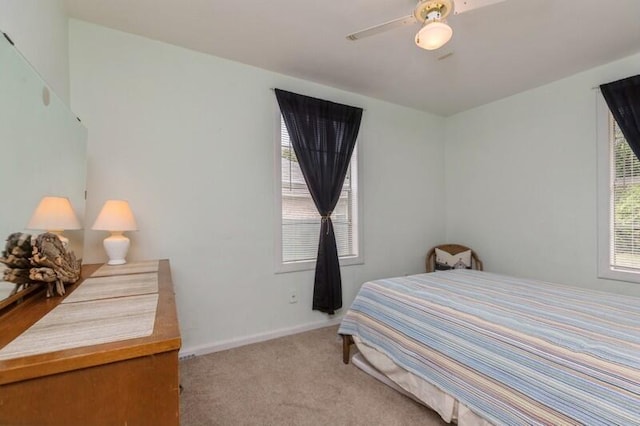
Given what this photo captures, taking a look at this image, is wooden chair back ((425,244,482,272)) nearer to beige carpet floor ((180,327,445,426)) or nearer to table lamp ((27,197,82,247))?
beige carpet floor ((180,327,445,426))

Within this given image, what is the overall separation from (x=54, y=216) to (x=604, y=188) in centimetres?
395

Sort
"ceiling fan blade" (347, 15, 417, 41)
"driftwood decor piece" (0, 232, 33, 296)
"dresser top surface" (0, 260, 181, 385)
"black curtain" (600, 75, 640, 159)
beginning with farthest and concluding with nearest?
"black curtain" (600, 75, 640, 159) < "ceiling fan blade" (347, 15, 417, 41) < "driftwood decor piece" (0, 232, 33, 296) < "dresser top surface" (0, 260, 181, 385)

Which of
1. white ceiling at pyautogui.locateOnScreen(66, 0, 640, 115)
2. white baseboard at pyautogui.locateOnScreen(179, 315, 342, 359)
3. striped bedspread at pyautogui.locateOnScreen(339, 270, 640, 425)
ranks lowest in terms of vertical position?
white baseboard at pyautogui.locateOnScreen(179, 315, 342, 359)

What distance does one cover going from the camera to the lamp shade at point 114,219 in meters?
1.84

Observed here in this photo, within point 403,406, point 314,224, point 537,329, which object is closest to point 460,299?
point 537,329

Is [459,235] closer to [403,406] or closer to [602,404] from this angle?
[403,406]

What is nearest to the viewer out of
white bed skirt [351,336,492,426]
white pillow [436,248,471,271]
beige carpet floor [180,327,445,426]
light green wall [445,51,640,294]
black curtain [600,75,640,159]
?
white bed skirt [351,336,492,426]

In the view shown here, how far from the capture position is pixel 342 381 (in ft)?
6.68

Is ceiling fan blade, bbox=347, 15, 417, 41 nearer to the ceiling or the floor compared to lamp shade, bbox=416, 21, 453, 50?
nearer to the ceiling

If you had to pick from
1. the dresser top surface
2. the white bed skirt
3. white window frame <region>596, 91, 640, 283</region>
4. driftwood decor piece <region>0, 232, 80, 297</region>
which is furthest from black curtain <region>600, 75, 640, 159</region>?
driftwood decor piece <region>0, 232, 80, 297</region>

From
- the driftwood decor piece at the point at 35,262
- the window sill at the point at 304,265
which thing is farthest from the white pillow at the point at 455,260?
the driftwood decor piece at the point at 35,262

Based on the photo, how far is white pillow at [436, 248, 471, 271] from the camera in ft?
11.2

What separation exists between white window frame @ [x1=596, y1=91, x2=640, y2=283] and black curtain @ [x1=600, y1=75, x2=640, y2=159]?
0.12 m

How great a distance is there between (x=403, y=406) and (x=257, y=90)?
2.69m
